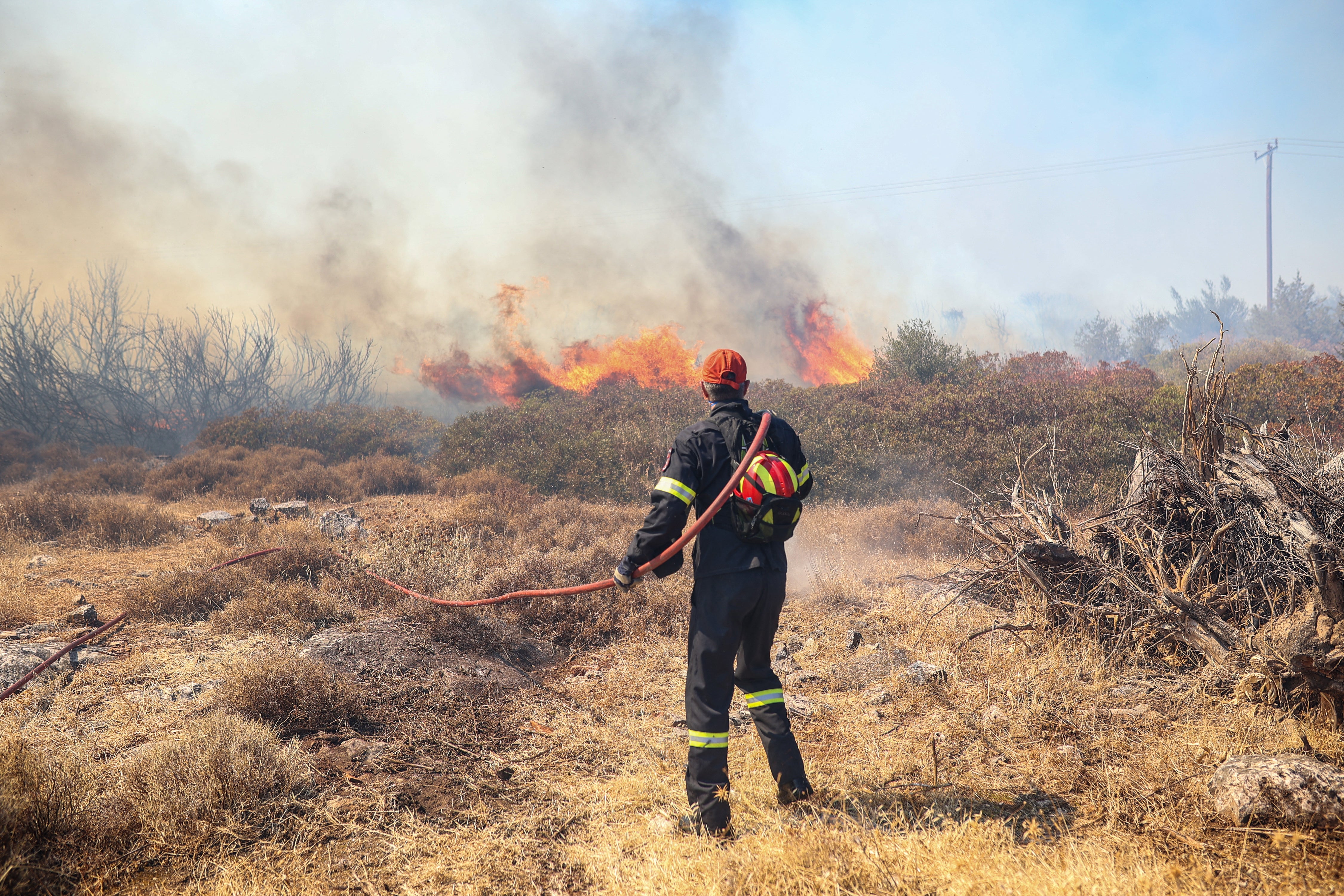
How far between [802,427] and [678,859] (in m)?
12.0

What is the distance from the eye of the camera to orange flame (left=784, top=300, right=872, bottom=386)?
81.5ft

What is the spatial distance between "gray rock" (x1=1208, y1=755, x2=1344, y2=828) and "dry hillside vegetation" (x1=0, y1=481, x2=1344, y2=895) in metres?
0.08

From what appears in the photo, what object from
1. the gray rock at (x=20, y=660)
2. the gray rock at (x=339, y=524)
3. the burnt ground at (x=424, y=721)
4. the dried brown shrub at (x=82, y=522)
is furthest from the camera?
the gray rock at (x=339, y=524)

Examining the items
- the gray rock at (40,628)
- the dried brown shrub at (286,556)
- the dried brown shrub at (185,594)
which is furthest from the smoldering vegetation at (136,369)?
the dried brown shrub at (185,594)

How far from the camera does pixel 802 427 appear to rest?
46.9 ft

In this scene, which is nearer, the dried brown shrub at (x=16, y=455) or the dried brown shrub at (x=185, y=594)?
the dried brown shrub at (x=185, y=594)

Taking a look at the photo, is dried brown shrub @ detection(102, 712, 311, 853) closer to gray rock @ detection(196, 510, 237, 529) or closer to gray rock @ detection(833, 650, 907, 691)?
gray rock @ detection(833, 650, 907, 691)

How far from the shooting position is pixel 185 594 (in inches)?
250

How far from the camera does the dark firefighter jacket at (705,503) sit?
3295 millimetres

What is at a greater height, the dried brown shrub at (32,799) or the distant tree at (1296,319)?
the distant tree at (1296,319)

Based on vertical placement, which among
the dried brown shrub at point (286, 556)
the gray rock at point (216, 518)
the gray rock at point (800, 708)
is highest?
the gray rock at point (216, 518)

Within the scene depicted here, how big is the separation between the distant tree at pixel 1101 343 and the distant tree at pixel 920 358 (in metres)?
47.3

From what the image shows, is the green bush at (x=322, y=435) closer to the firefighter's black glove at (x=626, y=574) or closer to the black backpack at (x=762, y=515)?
the firefighter's black glove at (x=626, y=574)

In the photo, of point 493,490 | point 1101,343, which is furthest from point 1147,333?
point 493,490
